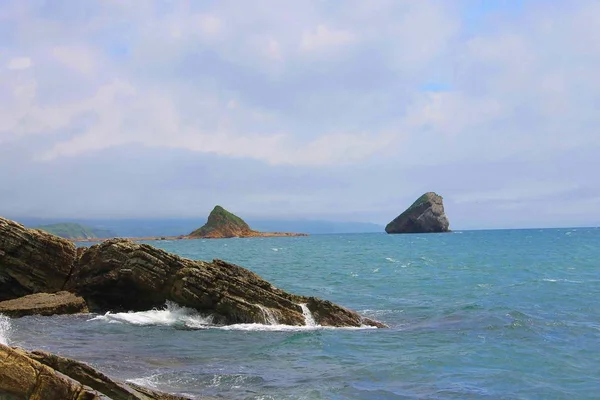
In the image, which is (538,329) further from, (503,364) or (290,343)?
(290,343)

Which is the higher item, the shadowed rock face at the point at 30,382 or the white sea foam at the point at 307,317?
the shadowed rock face at the point at 30,382

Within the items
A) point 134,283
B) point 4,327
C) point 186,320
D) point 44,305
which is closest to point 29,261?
point 44,305

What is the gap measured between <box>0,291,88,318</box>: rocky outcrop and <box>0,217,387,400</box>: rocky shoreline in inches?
1.8

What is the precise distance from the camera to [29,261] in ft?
102

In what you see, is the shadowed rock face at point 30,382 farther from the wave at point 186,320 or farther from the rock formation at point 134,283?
the rock formation at point 134,283

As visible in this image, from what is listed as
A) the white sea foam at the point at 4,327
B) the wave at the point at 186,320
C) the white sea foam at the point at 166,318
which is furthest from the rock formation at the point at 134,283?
the white sea foam at the point at 4,327

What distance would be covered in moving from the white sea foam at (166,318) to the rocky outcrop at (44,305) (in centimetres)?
191

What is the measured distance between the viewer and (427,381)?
56.7 ft

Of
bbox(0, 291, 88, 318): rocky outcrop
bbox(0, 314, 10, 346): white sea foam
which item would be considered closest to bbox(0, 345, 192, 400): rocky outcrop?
bbox(0, 314, 10, 346): white sea foam

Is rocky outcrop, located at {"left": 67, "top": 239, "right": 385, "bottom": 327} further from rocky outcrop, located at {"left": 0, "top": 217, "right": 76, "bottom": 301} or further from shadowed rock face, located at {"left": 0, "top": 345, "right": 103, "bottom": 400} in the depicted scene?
shadowed rock face, located at {"left": 0, "top": 345, "right": 103, "bottom": 400}

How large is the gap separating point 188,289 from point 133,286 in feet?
11.9

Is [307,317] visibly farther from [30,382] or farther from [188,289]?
[30,382]

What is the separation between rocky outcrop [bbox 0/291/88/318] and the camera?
27500 mm

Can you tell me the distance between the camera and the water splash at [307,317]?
27672mm
